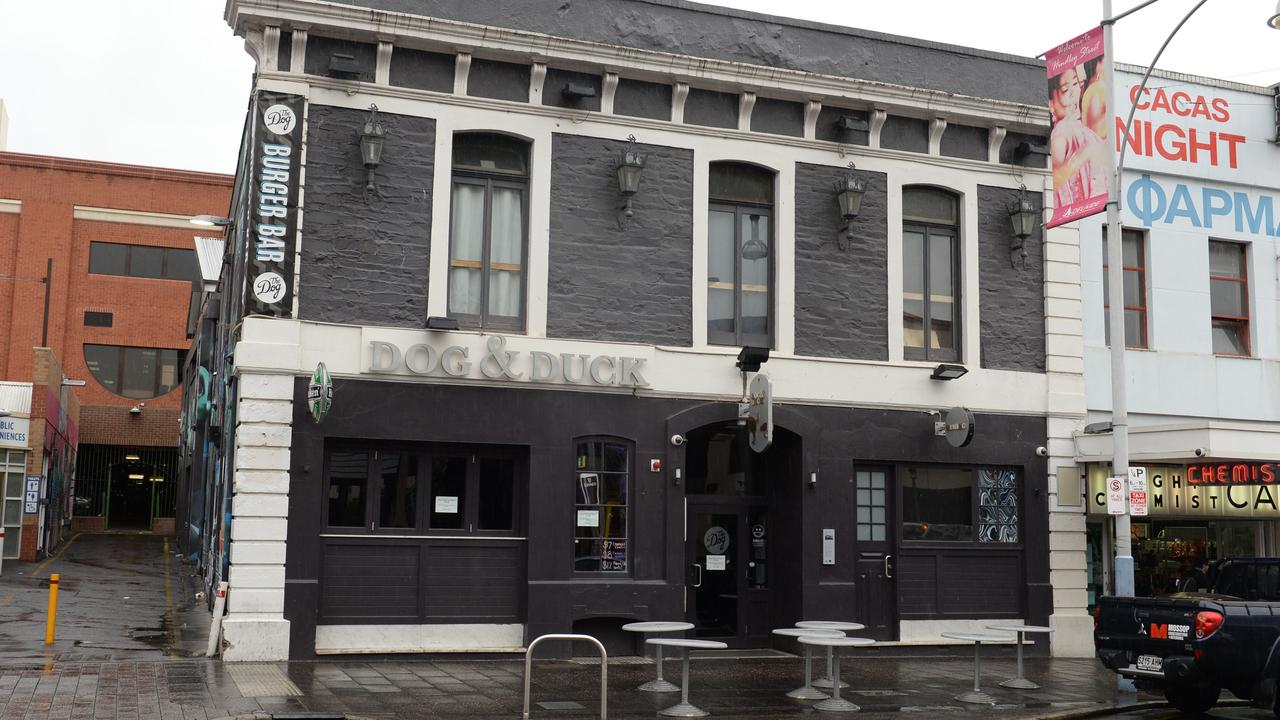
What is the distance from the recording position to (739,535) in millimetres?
17750

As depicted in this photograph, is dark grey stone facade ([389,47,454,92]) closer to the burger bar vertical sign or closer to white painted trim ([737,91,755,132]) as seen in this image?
the burger bar vertical sign

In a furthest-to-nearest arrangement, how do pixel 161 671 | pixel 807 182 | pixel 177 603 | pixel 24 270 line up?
pixel 24 270 → pixel 177 603 → pixel 807 182 → pixel 161 671

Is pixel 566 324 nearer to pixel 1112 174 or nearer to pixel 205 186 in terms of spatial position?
pixel 1112 174

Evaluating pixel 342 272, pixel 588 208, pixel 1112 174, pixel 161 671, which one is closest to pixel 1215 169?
pixel 1112 174

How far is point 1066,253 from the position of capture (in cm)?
1898

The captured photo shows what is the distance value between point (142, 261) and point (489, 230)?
38.5 metres

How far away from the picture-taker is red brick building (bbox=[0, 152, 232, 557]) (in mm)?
48562

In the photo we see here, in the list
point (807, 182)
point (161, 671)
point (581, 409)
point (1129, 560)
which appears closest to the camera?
point (161, 671)

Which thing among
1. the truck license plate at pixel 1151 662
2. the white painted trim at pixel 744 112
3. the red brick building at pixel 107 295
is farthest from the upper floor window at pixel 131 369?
the truck license plate at pixel 1151 662

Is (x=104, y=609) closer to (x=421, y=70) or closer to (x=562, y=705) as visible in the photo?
(x=421, y=70)

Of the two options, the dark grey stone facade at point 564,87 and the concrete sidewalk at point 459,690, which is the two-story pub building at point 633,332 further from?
the concrete sidewalk at point 459,690

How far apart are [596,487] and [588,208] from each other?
381cm

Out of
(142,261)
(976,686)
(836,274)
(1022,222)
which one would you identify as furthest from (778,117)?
(142,261)

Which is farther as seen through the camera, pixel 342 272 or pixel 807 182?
pixel 807 182
